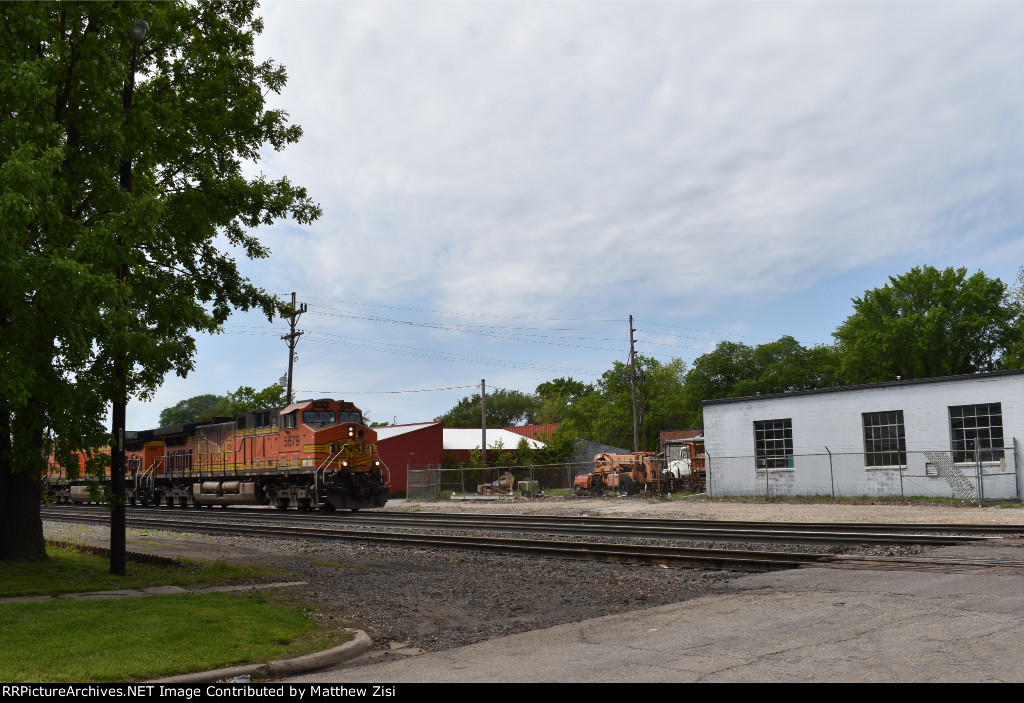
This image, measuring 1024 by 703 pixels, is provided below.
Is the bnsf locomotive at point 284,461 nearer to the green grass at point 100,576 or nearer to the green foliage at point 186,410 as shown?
the green grass at point 100,576

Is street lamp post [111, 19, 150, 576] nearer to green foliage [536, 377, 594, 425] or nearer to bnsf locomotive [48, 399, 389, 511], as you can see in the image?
bnsf locomotive [48, 399, 389, 511]

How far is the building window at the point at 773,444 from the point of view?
1292 inches

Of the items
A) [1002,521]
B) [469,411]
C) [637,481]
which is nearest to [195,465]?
[637,481]

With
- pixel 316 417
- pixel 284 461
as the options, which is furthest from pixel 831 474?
pixel 284 461

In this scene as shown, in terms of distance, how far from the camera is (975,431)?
27.6 m

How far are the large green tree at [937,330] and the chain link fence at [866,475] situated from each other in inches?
1626

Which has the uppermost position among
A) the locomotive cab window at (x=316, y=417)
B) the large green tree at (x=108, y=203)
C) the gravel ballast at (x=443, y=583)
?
the large green tree at (x=108, y=203)

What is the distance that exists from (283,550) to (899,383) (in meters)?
23.0

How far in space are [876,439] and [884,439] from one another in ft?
0.97

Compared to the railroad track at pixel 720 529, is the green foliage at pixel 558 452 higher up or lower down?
higher up

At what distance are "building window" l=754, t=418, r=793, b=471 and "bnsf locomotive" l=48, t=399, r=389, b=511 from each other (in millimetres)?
15381

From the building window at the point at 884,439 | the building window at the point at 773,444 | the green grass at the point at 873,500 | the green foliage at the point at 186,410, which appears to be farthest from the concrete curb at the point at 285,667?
the green foliage at the point at 186,410

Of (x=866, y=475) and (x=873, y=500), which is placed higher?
(x=866, y=475)

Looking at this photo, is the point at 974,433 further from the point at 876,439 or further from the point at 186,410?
the point at 186,410
